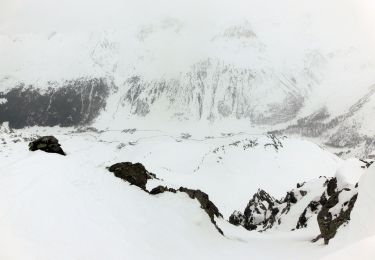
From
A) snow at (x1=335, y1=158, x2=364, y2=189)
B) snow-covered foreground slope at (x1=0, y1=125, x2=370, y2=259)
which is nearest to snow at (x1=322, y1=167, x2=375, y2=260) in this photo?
snow-covered foreground slope at (x1=0, y1=125, x2=370, y2=259)

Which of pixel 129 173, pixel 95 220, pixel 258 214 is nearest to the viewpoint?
pixel 95 220

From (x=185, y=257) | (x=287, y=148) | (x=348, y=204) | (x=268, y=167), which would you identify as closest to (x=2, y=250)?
(x=185, y=257)

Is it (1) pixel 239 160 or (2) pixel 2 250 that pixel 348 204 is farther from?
(1) pixel 239 160

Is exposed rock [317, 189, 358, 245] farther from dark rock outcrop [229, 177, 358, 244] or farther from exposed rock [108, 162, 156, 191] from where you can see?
exposed rock [108, 162, 156, 191]

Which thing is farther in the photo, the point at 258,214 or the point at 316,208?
the point at 258,214

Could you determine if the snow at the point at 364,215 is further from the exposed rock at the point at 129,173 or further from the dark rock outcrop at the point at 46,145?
the dark rock outcrop at the point at 46,145

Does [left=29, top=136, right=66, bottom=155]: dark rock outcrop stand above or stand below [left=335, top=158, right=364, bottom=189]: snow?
above

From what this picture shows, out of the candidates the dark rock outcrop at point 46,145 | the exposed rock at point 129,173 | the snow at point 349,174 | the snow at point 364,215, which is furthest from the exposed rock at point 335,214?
the dark rock outcrop at point 46,145

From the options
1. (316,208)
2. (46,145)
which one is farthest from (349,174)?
(46,145)

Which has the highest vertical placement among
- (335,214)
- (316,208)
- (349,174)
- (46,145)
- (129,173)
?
(46,145)

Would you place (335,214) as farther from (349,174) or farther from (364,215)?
(364,215)
